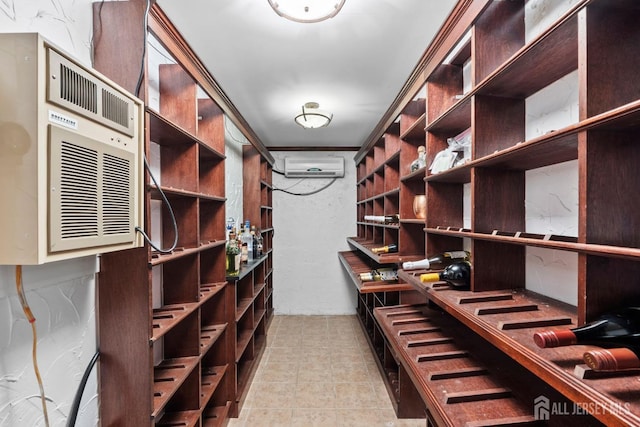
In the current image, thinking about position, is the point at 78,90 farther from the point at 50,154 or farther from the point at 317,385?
the point at 317,385

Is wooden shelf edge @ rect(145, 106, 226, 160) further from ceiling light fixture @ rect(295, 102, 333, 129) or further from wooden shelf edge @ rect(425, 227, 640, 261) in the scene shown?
wooden shelf edge @ rect(425, 227, 640, 261)

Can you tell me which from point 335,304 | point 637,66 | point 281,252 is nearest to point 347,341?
point 335,304

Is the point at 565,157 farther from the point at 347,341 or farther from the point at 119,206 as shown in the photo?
the point at 347,341

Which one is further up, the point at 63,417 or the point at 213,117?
the point at 213,117

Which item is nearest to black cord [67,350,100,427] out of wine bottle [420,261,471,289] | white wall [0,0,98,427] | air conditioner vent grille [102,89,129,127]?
white wall [0,0,98,427]

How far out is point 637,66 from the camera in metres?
0.74

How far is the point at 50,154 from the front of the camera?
27.4 inches

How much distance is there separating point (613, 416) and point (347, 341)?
125 inches

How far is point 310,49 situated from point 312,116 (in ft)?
2.88

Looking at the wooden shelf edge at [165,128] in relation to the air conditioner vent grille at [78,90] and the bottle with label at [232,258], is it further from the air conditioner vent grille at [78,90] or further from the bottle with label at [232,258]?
the bottle with label at [232,258]

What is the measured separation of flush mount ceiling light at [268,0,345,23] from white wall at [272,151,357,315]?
3058mm

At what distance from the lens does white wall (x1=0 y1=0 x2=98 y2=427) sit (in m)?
0.81

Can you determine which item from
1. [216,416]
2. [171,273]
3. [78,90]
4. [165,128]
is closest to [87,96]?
[78,90]

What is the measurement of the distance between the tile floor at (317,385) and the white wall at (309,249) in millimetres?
656
